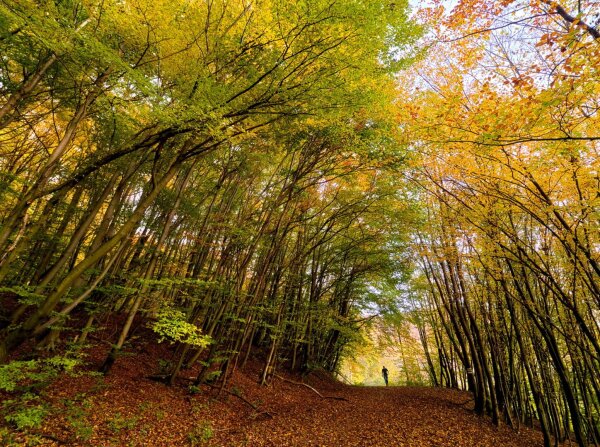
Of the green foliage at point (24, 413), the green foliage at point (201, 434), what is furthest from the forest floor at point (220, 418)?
the green foliage at point (24, 413)

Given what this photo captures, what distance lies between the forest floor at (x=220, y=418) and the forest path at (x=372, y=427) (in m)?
0.02

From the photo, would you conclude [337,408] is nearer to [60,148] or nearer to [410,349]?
[60,148]

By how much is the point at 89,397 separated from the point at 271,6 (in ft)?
23.8

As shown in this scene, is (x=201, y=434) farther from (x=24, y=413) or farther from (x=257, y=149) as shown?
(x=257, y=149)

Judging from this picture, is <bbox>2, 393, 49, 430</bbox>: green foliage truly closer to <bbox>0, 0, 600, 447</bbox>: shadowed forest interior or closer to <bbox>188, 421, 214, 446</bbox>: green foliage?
<bbox>0, 0, 600, 447</bbox>: shadowed forest interior

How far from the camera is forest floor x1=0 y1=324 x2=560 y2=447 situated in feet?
15.0

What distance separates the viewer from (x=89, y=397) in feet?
17.0

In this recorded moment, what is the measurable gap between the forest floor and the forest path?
0.02 m

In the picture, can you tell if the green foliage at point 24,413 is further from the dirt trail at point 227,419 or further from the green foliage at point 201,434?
the green foliage at point 201,434

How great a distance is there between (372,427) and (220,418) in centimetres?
369

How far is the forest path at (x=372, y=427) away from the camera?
586 cm

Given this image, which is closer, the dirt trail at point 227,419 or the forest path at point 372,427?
the dirt trail at point 227,419

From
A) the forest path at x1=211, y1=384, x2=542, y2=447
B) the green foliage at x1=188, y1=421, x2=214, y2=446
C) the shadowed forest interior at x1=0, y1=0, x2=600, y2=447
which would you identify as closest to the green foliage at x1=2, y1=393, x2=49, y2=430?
the shadowed forest interior at x1=0, y1=0, x2=600, y2=447

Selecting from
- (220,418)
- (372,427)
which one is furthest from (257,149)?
(372,427)
